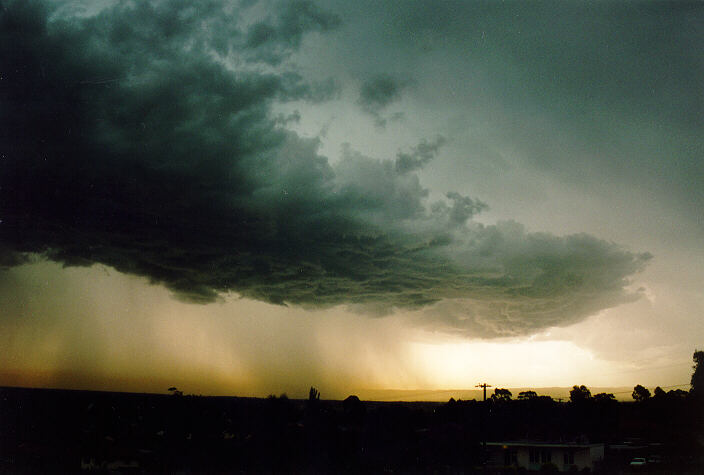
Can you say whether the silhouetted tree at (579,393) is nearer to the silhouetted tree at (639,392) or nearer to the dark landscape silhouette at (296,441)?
the silhouetted tree at (639,392)

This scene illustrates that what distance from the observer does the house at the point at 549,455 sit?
66125 mm

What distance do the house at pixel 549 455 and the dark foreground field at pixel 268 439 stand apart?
5.23ft

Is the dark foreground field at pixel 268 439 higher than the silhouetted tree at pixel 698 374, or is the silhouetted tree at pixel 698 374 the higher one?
the silhouetted tree at pixel 698 374

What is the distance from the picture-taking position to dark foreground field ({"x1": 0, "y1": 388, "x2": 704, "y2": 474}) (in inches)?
2263

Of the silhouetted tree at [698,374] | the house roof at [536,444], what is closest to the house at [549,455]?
the house roof at [536,444]

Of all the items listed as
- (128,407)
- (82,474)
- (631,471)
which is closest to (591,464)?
(631,471)

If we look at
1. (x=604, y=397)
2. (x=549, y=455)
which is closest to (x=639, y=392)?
(x=604, y=397)

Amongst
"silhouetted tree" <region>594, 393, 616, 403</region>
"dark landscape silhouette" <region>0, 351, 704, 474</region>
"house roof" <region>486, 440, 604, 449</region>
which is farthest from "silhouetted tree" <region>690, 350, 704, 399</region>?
"house roof" <region>486, 440, 604, 449</region>

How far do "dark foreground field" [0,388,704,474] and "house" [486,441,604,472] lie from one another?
159 cm

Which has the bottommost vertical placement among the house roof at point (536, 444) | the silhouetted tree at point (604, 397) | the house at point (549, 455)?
the house at point (549, 455)

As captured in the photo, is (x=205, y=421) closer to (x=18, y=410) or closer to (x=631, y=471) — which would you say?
(x=18, y=410)

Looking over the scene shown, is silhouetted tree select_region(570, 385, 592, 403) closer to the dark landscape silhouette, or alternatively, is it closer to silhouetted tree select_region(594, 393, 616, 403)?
silhouetted tree select_region(594, 393, 616, 403)

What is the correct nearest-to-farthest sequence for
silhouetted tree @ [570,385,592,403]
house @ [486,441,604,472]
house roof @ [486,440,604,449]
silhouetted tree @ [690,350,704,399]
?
house roof @ [486,440,604,449], house @ [486,441,604,472], silhouetted tree @ [690,350,704,399], silhouetted tree @ [570,385,592,403]

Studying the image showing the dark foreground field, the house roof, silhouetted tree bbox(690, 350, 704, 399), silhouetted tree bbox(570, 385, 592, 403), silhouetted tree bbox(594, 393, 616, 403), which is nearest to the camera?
the dark foreground field
